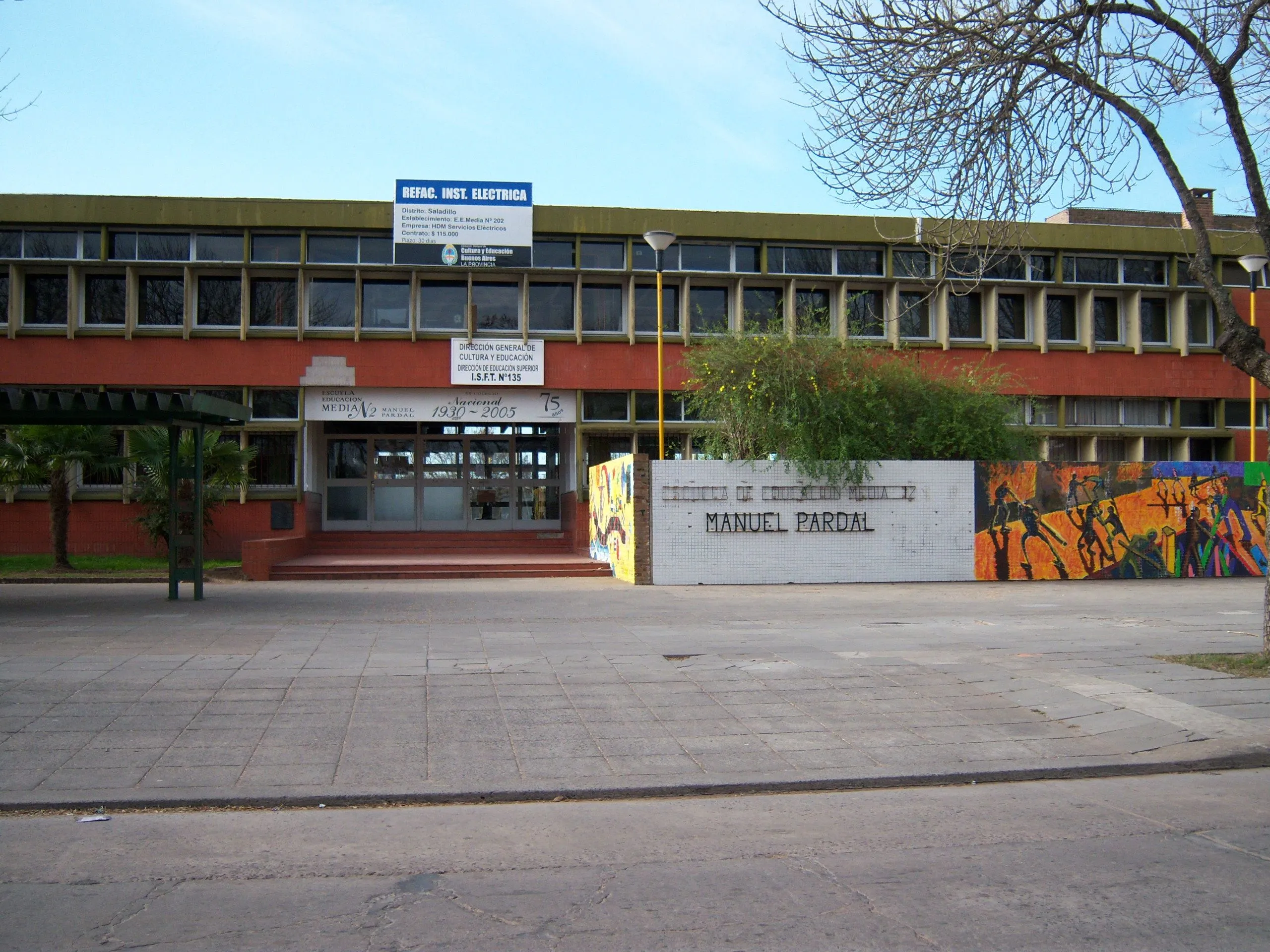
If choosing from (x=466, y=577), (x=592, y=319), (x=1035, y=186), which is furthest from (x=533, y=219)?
(x=1035, y=186)

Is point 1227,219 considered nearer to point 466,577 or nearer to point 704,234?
point 704,234

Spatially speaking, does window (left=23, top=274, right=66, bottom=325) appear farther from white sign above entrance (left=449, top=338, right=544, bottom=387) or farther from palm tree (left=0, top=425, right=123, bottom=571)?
white sign above entrance (left=449, top=338, right=544, bottom=387)

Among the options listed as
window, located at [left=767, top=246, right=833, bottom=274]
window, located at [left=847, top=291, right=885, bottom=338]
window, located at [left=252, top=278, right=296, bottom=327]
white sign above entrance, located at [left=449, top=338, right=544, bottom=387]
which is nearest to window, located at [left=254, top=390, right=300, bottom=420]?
window, located at [left=252, top=278, right=296, bottom=327]

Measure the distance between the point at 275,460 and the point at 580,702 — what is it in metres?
19.2

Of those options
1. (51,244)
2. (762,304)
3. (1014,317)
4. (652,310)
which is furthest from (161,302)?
(1014,317)

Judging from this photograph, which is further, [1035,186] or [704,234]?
[704,234]

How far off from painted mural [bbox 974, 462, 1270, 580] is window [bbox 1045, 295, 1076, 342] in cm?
757

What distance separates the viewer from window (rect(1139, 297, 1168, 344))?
98.0ft

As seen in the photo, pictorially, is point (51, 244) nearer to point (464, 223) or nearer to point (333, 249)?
point (333, 249)

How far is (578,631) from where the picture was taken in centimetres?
1305

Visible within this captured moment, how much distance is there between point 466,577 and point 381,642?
10.5 m

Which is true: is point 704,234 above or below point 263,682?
above

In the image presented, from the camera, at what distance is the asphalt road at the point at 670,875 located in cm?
440

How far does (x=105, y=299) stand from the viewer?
26078mm
